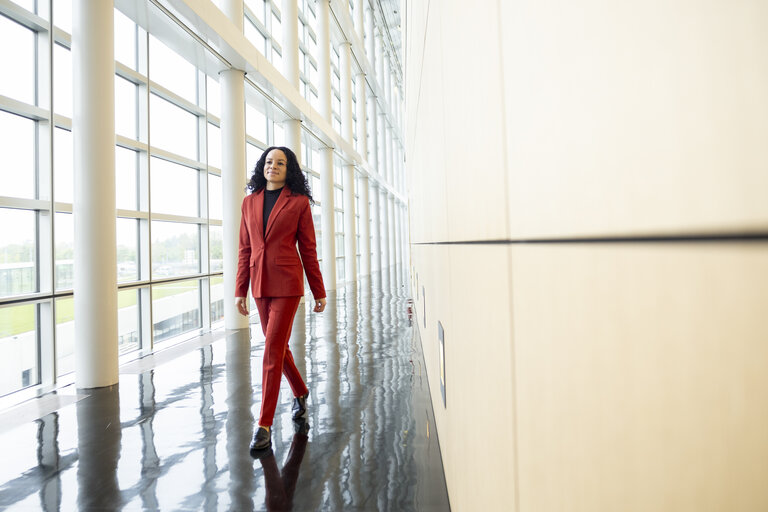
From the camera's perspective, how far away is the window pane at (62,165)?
20.0 ft

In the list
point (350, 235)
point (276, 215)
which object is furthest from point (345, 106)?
point (276, 215)

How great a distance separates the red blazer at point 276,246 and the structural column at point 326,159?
12.6 metres

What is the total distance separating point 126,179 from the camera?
7.69m

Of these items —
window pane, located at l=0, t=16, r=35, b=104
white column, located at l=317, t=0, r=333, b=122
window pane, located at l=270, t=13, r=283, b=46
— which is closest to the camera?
window pane, located at l=0, t=16, r=35, b=104

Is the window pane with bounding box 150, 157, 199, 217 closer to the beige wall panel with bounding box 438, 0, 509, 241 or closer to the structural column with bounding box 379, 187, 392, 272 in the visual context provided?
the beige wall panel with bounding box 438, 0, 509, 241

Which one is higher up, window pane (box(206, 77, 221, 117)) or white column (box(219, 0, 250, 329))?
window pane (box(206, 77, 221, 117))

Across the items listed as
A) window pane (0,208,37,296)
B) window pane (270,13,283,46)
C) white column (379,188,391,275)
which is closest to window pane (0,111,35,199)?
window pane (0,208,37,296)

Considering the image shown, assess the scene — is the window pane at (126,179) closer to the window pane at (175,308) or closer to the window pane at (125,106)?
the window pane at (125,106)

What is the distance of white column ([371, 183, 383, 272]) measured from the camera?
87.7 feet

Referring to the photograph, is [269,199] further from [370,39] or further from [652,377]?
[370,39]

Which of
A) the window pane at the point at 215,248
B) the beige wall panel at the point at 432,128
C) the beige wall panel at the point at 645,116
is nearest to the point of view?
the beige wall panel at the point at 645,116

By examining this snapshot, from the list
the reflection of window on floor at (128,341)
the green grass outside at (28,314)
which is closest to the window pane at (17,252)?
the green grass outside at (28,314)

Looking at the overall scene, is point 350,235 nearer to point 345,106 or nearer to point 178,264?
point 345,106

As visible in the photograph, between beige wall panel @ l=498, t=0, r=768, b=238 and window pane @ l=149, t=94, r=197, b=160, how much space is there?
8978 millimetres
